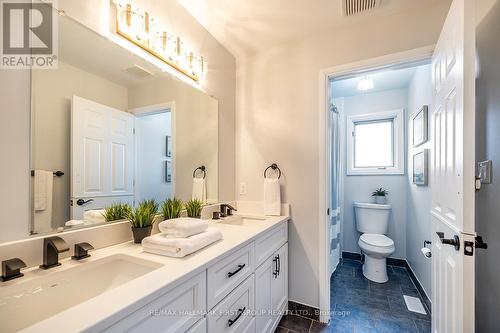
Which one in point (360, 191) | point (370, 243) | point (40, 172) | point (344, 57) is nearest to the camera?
point (40, 172)

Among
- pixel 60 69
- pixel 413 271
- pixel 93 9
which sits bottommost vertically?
pixel 413 271

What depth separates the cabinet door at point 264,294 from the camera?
1.41 m

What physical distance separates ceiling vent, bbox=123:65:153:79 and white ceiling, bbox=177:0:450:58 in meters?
0.67

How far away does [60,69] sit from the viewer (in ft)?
3.11

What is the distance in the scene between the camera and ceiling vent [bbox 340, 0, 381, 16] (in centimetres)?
150

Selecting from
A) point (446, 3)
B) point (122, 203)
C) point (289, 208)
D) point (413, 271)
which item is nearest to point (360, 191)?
point (413, 271)

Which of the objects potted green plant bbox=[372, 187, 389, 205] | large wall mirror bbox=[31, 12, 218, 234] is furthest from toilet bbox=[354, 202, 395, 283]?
large wall mirror bbox=[31, 12, 218, 234]

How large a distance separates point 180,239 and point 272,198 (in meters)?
1.06

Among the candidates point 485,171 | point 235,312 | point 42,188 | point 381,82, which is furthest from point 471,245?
point 381,82

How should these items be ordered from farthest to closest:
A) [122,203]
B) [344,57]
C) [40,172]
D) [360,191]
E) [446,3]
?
[360,191]
[344,57]
[446,3]
[122,203]
[40,172]

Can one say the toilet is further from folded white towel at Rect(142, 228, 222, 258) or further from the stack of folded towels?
folded white towel at Rect(142, 228, 222, 258)

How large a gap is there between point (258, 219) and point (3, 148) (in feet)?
5.21

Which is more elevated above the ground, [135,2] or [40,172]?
[135,2]

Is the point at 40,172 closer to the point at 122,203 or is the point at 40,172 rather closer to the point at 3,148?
the point at 3,148
